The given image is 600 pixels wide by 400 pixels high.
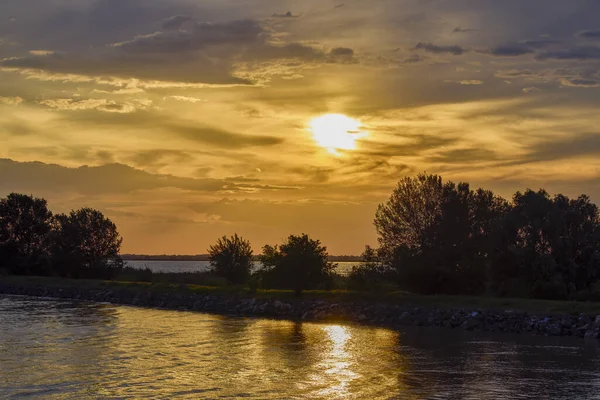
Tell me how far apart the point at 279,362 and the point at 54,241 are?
7523cm

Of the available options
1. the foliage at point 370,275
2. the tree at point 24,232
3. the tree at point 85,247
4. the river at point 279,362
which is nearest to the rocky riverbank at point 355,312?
the river at point 279,362

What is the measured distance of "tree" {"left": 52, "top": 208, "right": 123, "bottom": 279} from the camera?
322 feet

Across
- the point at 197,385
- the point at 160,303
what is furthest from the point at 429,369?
the point at 160,303

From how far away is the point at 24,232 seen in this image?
109562 mm

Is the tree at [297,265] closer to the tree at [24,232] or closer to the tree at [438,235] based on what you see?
the tree at [438,235]

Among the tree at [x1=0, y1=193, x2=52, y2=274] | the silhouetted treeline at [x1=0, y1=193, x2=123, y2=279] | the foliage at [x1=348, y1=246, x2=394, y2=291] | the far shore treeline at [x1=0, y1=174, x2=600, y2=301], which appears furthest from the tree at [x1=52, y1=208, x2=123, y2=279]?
the foliage at [x1=348, y1=246, x2=394, y2=291]

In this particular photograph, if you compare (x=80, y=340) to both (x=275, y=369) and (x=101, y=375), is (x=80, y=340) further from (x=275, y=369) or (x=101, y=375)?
(x=275, y=369)

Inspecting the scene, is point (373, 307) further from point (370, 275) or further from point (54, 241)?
point (54, 241)

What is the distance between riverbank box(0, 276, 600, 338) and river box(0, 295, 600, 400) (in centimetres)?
259

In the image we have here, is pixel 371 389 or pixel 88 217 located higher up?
pixel 88 217

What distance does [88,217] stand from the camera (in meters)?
101

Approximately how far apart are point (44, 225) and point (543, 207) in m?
81.4

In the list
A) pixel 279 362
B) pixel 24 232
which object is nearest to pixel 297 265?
pixel 279 362

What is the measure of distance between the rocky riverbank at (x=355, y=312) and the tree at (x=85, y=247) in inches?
735
